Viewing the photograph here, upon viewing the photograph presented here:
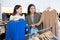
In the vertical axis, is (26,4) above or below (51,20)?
above

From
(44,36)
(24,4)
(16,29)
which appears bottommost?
(44,36)

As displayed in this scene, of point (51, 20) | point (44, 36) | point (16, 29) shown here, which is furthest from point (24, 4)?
point (16, 29)

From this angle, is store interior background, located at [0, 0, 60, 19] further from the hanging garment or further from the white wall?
the hanging garment

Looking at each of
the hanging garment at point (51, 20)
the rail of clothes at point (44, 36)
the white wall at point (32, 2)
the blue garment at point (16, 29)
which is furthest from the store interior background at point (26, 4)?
the blue garment at point (16, 29)

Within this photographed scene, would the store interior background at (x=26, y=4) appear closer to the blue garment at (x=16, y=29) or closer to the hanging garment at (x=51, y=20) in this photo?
the hanging garment at (x=51, y=20)

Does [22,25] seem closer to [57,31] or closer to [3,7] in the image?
[57,31]

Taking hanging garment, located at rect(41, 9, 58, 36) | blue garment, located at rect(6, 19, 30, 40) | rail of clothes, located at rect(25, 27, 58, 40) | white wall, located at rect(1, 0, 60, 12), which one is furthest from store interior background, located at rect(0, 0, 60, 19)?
blue garment, located at rect(6, 19, 30, 40)

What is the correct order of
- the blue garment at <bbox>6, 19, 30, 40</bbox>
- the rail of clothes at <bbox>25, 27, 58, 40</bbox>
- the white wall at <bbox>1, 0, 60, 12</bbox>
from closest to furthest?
the blue garment at <bbox>6, 19, 30, 40</bbox> → the rail of clothes at <bbox>25, 27, 58, 40</bbox> → the white wall at <bbox>1, 0, 60, 12</bbox>

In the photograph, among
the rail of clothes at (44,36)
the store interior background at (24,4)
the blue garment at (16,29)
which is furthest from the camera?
the store interior background at (24,4)

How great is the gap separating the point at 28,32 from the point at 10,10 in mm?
3730

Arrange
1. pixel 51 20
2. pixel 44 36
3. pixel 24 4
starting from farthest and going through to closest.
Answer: pixel 24 4 → pixel 51 20 → pixel 44 36

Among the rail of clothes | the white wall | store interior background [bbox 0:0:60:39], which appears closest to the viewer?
the rail of clothes

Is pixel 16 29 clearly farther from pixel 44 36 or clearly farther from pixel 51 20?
pixel 51 20

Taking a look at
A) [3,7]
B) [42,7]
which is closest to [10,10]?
[3,7]
